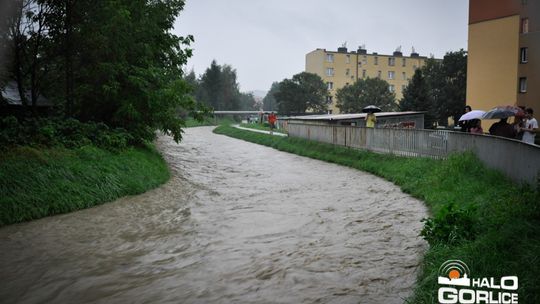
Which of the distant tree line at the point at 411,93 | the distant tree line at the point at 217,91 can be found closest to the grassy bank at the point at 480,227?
the distant tree line at the point at 411,93

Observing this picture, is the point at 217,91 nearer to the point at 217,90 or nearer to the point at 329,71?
the point at 217,90

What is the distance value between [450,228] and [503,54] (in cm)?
3812

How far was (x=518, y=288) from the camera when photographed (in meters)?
4.80

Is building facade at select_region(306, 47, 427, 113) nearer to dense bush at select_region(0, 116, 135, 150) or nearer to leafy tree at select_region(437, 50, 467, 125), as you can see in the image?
leafy tree at select_region(437, 50, 467, 125)

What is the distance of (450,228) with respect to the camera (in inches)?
283

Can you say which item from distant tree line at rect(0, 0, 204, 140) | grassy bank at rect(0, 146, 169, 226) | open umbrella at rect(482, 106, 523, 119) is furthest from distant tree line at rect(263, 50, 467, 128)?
grassy bank at rect(0, 146, 169, 226)

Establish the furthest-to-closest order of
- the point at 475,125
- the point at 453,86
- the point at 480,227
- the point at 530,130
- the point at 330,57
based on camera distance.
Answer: the point at 330,57 → the point at 453,86 → the point at 475,125 → the point at 530,130 → the point at 480,227

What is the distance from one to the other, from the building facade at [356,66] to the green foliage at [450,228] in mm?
80004

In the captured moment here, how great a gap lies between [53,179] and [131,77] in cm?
606

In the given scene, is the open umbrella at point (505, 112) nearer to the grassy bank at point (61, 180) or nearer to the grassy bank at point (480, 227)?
the grassy bank at point (480, 227)

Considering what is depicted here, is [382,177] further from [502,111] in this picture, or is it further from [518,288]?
[518,288]

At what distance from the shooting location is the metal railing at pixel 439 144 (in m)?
8.85

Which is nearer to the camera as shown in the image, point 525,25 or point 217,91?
point 525,25

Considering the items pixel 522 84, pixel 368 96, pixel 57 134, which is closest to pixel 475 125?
pixel 57 134
